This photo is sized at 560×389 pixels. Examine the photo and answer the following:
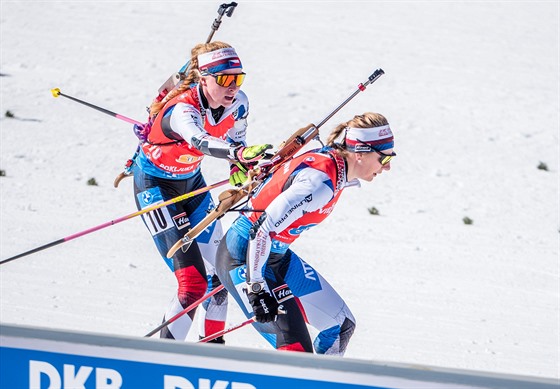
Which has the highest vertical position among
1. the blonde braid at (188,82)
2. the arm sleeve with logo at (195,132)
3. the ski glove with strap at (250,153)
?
the blonde braid at (188,82)

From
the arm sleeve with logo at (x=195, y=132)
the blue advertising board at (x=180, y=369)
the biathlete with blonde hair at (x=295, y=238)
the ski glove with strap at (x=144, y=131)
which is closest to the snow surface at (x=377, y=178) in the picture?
the ski glove with strap at (x=144, y=131)

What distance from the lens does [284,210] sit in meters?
5.29

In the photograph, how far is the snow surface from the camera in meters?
8.32

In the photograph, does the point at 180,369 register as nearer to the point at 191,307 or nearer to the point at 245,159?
the point at 245,159

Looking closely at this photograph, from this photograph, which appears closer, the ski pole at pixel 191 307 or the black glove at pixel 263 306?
the black glove at pixel 263 306

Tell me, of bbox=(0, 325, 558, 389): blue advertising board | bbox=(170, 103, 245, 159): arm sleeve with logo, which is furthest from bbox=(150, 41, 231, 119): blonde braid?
bbox=(0, 325, 558, 389): blue advertising board

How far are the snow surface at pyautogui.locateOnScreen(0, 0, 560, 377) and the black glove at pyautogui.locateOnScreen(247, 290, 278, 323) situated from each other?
7.22ft

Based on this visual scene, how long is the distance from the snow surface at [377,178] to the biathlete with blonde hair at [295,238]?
5.89 ft

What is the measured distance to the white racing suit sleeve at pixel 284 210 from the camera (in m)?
5.29

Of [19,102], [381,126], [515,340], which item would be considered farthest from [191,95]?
[19,102]

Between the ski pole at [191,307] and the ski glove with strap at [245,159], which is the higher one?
the ski glove with strap at [245,159]

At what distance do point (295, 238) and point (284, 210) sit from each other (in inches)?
15.2

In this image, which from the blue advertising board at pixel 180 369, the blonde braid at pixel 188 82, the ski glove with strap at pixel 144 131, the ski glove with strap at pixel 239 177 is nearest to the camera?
the blue advertising board at pixel 180 369

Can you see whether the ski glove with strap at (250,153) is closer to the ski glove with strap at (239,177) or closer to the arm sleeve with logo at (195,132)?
the arm sleeve with logo at (195,132)
